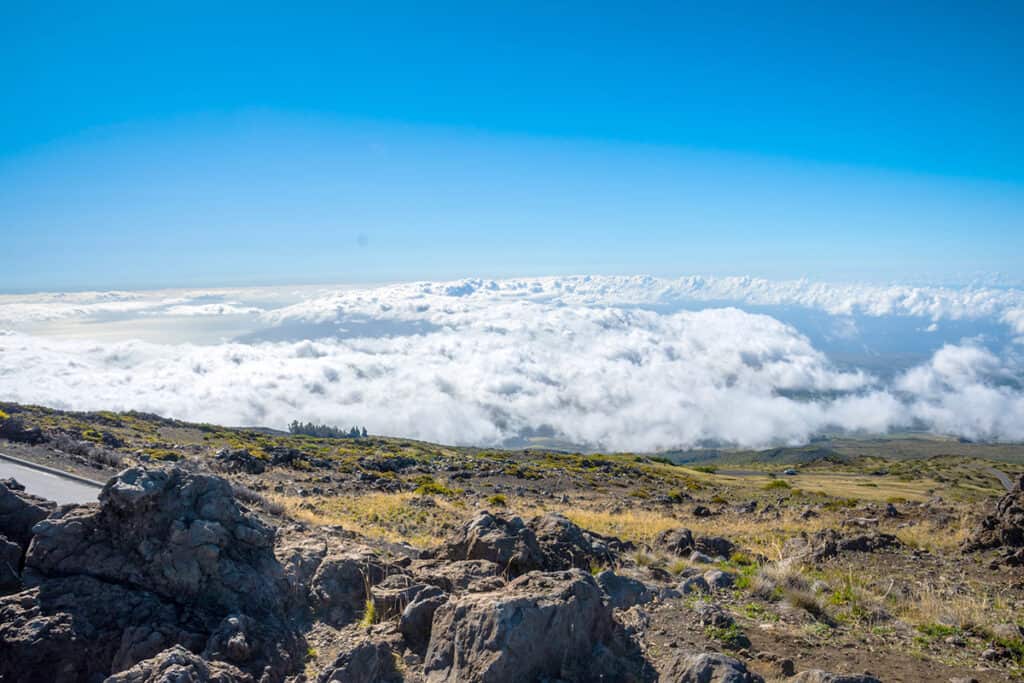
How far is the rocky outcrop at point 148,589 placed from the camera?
17.1 feet

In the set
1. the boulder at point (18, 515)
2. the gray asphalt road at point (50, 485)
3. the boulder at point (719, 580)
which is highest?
the boulder at point (18, 515)

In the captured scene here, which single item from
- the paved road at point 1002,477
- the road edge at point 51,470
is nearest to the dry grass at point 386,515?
the road edge at point 51,470

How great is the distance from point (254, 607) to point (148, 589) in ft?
3.95

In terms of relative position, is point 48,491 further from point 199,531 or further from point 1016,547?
point 1016,547

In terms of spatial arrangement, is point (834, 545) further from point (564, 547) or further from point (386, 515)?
point (386, 515)

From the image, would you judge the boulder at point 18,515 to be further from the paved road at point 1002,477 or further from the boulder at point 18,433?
the paved road at point 1002,477

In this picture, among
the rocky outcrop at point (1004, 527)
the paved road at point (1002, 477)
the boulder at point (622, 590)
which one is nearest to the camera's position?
the boulder at point (622, 590)

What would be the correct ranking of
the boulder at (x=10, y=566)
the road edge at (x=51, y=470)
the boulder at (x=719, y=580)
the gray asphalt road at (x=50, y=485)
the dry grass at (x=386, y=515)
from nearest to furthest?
the boulder at (x=10, y=566) → the boulder at (x=719, y=580) → the dry grass at (x=386, y=515) → the gray asphalt road at (x=50, y=485) → the road edge at (x=51, y=470)

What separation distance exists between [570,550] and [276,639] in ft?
16.8

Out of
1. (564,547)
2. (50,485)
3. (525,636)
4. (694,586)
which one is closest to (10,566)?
(525,636)

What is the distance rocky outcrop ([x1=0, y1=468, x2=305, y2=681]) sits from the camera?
520 cm

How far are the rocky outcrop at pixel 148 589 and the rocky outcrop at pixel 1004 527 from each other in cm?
1522

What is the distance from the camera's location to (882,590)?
31.0ft

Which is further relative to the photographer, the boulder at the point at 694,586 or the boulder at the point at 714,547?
the boulder at the point at 714,547
